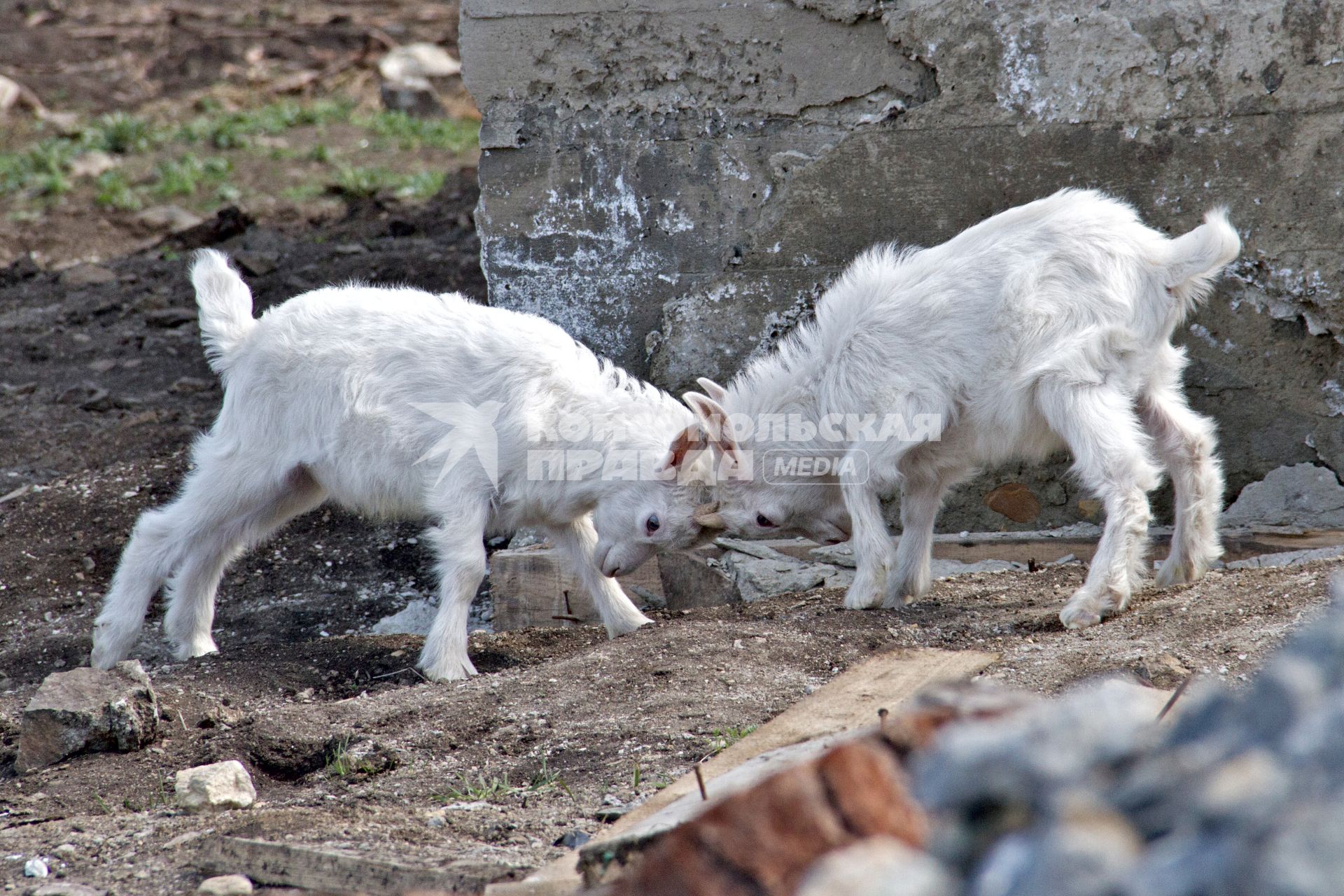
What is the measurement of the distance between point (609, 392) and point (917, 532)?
1.34 meters

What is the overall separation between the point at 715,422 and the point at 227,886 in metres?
2.78

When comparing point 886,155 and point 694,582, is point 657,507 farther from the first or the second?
point 886,155

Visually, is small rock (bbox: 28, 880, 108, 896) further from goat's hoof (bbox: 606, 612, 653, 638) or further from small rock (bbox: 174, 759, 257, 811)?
goat's hoof (bbox: 606, 612, 653, 638)

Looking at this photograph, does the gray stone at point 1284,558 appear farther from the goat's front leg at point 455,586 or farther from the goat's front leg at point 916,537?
the goat's front leg at point 455,586

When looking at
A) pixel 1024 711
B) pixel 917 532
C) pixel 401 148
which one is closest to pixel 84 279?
pixel 401 148

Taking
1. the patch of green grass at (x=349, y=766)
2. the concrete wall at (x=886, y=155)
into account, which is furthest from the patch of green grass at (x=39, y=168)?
the patch of green grass at (x=349, y=766)

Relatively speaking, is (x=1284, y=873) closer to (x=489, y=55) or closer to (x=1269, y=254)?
(x=1269, y=254)

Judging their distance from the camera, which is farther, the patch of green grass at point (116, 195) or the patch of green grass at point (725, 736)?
the patch of green grass at point (116, 195)

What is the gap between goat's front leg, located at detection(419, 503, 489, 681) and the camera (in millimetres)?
4617

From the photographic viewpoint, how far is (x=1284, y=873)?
1.09 meters

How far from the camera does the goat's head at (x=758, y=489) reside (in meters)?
4.91

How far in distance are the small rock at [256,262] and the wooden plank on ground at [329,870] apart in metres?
7.37

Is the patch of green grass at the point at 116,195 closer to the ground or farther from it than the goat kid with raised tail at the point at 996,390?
farther from it

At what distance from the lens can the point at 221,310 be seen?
516cm
